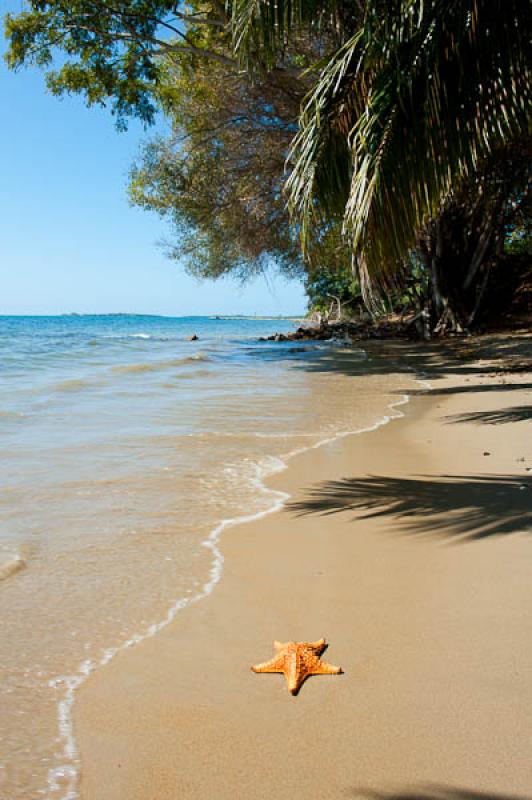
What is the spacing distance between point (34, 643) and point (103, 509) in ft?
7.05

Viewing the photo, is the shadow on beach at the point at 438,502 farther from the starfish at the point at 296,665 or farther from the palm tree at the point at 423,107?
the palm tree at the point at 423,107

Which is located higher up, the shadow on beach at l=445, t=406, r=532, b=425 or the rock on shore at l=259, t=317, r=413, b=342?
the rock on shore at l=259, t=317, r=413, b=342

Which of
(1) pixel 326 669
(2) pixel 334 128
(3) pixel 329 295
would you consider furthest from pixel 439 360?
(3) pixel 329 295

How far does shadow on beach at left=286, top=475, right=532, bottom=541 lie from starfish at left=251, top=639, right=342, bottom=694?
1.81 m

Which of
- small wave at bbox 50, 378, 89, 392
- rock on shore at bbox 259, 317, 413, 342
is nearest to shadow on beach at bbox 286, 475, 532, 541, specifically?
small wave at bbox 50, 378, 89, 392

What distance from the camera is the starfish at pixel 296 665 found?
256 centimetres

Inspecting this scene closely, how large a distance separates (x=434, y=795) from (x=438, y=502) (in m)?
3.24

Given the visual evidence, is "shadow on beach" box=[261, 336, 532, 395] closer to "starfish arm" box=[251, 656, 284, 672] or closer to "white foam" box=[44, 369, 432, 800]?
"white foam" box=[44, 369, 432, 800]

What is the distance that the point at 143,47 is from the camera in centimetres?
1645

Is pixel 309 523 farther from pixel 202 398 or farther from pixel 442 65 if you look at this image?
pixel 202 398

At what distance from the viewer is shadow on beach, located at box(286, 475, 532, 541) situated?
440 cm

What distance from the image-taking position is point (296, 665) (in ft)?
8.54

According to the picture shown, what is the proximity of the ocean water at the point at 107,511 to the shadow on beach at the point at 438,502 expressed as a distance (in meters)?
0.54

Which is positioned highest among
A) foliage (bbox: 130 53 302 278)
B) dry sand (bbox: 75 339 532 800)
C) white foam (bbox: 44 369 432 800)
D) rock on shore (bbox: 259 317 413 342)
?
foliage (bbox: 130 53 302 278)
